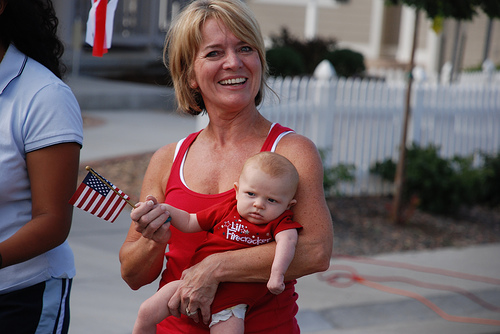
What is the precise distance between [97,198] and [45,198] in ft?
0.50

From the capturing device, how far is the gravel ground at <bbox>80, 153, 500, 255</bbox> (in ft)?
21.3

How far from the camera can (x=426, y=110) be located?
28.4ft

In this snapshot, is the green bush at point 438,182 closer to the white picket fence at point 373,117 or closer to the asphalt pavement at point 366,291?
the white picket fence at point 373,117

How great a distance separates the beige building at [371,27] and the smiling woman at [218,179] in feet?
66.8

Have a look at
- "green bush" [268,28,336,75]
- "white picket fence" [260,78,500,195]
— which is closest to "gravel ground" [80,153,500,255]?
"white picket fence" [260,78,500,195]

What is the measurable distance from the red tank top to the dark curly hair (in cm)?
57

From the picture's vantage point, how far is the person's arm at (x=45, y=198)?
6.34 feet

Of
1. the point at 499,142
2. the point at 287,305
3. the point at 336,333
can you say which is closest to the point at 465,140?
the point at 499,142

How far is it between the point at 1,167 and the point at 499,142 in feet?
29.5

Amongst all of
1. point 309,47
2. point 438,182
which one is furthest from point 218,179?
point 309,47

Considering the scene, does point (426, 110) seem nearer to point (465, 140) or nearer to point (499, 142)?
point (465, 140)

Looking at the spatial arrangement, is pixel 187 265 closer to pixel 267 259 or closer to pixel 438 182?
pixel 267 259

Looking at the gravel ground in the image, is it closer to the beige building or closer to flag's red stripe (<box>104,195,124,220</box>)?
flag's red stripe (<box>104,195,124,220</box>)

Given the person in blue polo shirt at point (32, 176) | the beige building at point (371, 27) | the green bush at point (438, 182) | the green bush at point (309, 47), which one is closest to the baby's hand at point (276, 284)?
the person in blue polo shirt at point (32, 176)
